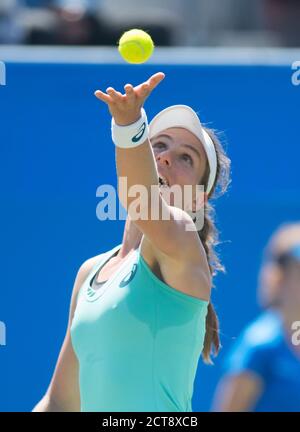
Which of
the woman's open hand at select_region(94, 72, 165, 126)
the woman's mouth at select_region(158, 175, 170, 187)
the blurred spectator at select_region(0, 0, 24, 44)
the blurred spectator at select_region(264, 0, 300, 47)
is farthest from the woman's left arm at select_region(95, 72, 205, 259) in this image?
the blurred spectator at select_region(264, 0, 300, 47)

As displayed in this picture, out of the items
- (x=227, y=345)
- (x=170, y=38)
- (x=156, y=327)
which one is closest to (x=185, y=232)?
(x=156, y=327)

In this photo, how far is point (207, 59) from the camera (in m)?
4.77

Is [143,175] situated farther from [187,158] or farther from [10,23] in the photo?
[10,23]

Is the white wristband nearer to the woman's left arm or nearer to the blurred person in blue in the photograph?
the woman's left arm

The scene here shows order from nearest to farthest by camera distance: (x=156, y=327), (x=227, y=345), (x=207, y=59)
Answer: (x=156, y=327) < (x=227, y=345) < (x=207, y=59)

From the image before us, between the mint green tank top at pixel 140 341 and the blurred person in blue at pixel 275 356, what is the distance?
21 cm

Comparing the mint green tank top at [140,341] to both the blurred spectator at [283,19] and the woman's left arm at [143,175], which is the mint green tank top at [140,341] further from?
the blurred spectator at [283,19]

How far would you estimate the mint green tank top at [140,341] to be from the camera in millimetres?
2715

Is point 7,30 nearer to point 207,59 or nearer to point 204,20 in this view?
point 204,20

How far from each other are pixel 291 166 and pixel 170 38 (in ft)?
15.3

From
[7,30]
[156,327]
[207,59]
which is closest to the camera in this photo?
[156,327]

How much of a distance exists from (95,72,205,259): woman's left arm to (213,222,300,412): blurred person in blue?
0.26 meters

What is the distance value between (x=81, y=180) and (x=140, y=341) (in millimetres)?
1932

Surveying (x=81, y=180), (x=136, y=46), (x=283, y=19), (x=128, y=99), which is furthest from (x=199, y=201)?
(x=283, y=19)
